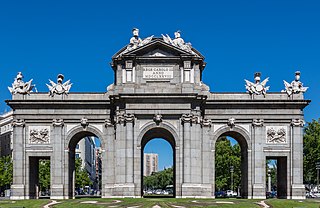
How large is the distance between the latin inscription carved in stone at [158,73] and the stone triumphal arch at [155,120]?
12cm

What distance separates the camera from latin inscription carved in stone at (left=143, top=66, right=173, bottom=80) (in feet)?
228

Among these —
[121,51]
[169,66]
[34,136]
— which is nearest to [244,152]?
[169,66]

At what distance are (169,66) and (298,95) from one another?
16.8 m

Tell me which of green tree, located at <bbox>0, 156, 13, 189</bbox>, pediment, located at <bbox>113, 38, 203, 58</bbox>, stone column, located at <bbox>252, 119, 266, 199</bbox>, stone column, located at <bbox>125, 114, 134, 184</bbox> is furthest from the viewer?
green tree, located at <bbox>0, 156, 13, 189</bbox>

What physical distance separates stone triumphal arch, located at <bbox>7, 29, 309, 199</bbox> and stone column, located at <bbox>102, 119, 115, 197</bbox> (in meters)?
0.12

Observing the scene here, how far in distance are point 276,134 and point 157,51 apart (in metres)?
18.2

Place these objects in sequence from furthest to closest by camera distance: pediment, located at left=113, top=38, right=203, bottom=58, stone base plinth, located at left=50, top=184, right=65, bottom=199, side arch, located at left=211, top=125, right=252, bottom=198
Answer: side arch, located at left=211, top=125, right=252, bottom=198, stone base plinth, located at left=50, top=184, right=65, bottom=199, pediment, located at left=113, top=38, right=203, bottom=58

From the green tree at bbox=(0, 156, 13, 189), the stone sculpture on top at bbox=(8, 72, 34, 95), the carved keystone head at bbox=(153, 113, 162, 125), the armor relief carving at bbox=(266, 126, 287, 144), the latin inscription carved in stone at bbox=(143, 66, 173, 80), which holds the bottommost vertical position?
the green tree at bbox=(0, 156, 13, 189)

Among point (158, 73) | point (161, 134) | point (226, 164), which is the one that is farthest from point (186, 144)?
point (226, 164)

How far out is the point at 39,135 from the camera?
71.4 metres

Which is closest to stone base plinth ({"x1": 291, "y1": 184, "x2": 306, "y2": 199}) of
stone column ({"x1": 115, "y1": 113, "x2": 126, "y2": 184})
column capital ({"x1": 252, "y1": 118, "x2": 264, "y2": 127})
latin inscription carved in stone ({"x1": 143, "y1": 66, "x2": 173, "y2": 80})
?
column capital ({"x1": 252, "y1": 118, "x2": 264, "y2": 127})

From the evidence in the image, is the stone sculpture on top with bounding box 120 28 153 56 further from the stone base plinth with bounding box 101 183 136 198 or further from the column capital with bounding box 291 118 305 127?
the column capital with bounding box 291 118 305 127

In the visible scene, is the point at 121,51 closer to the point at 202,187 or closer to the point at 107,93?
the point at 107,93

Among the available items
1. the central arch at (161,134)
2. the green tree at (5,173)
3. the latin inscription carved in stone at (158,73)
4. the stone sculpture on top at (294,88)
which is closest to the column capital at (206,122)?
the central arch at (161,134)
